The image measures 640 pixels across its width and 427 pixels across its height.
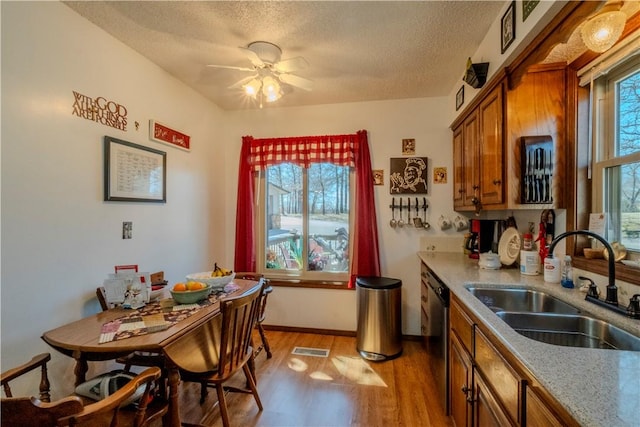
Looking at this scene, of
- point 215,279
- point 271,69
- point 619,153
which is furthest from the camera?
point 271,69

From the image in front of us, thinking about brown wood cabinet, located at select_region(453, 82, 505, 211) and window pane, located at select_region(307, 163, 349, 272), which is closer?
brown wood cabinet, located at select_region(453, 82, 505, 211)

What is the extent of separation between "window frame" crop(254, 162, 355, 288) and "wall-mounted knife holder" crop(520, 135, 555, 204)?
1.72m

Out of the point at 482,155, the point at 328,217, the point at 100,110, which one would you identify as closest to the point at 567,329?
the point at 482,155

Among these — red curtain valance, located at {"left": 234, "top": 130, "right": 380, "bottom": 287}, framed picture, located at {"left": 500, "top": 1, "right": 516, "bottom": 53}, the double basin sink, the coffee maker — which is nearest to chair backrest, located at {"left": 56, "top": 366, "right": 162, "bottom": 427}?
the double basin sink

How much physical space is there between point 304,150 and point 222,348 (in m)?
2.24

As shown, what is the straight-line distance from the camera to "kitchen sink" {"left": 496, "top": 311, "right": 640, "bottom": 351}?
1.18 meters

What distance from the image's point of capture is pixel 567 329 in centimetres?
130

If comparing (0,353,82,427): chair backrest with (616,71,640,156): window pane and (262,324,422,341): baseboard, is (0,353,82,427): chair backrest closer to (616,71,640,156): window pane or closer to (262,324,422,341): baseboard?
(262,324,422,341): baseboard

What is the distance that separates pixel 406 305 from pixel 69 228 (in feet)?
9.84

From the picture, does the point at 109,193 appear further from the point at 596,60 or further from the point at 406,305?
the point at 596,60

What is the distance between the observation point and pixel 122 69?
2.13 m

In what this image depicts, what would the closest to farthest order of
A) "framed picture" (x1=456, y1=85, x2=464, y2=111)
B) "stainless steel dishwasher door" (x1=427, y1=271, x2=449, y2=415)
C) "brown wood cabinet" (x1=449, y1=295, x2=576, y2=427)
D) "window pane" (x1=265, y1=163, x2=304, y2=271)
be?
"brown wood cabinet" (x1=449, y1=295, x2=576, y2=427) → "stainless steel dishwasher door" (x1=427, y1=271, x2=449, y2=415) → "framed picture" (x1=456, y1=85, x2=464, y2=111) → "window pane" (x1=265, y1=163, x2=304, y2=271)

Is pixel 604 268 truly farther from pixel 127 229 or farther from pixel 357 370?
pixel 127 229

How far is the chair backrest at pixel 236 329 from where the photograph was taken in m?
1.61
